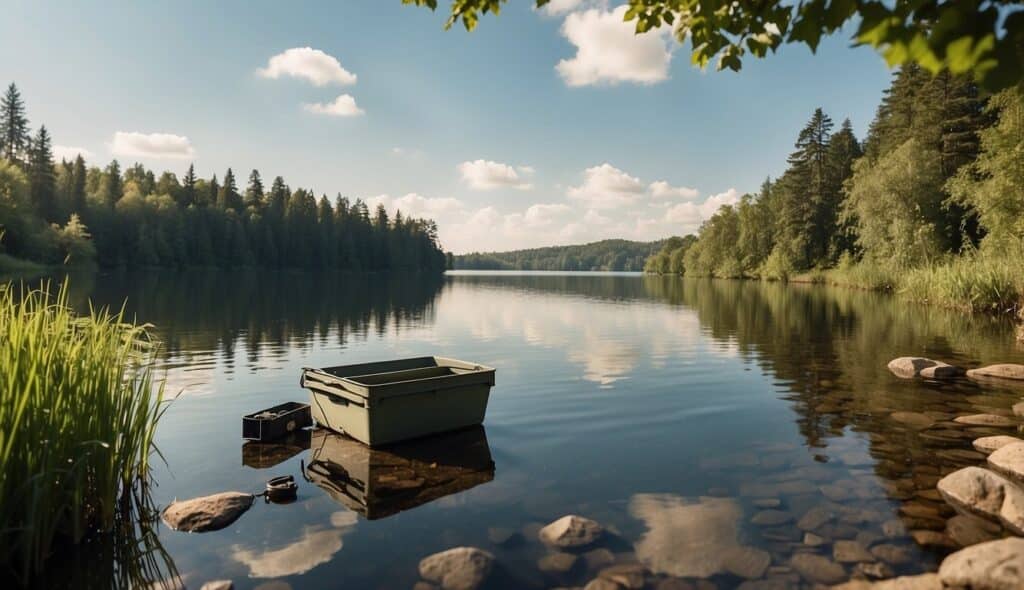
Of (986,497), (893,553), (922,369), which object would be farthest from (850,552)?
(922,369)

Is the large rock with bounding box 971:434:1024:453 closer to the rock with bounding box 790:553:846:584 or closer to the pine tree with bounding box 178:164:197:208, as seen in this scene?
the rock with bounding box 790:553:846:584

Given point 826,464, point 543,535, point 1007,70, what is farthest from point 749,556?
point 1007,70

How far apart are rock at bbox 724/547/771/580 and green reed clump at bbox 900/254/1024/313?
3049cm

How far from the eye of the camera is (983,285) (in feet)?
105

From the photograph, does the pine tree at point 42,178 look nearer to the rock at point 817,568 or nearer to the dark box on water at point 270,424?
the dark box on water at point 270,424

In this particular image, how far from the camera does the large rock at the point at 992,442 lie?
998 centimetres

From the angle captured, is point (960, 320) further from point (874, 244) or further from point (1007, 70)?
point (1007, 70)

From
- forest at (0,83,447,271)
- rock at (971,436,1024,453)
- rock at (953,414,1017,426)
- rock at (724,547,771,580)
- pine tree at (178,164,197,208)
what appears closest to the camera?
rock at (724,547,771,580)

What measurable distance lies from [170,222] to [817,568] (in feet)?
413

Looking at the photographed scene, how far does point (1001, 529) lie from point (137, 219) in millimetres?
124238

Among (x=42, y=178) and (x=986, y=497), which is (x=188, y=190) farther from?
(x=986, y=497)

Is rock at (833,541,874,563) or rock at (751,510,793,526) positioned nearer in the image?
rock at (833,541,874,563)

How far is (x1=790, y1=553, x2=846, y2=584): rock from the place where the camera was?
599 centimetres

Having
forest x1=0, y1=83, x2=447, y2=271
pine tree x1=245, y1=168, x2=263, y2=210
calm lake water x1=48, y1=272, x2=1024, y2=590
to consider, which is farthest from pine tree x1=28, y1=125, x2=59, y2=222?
calm lake water x1=48, y1=272, x2=1024, y2=590
